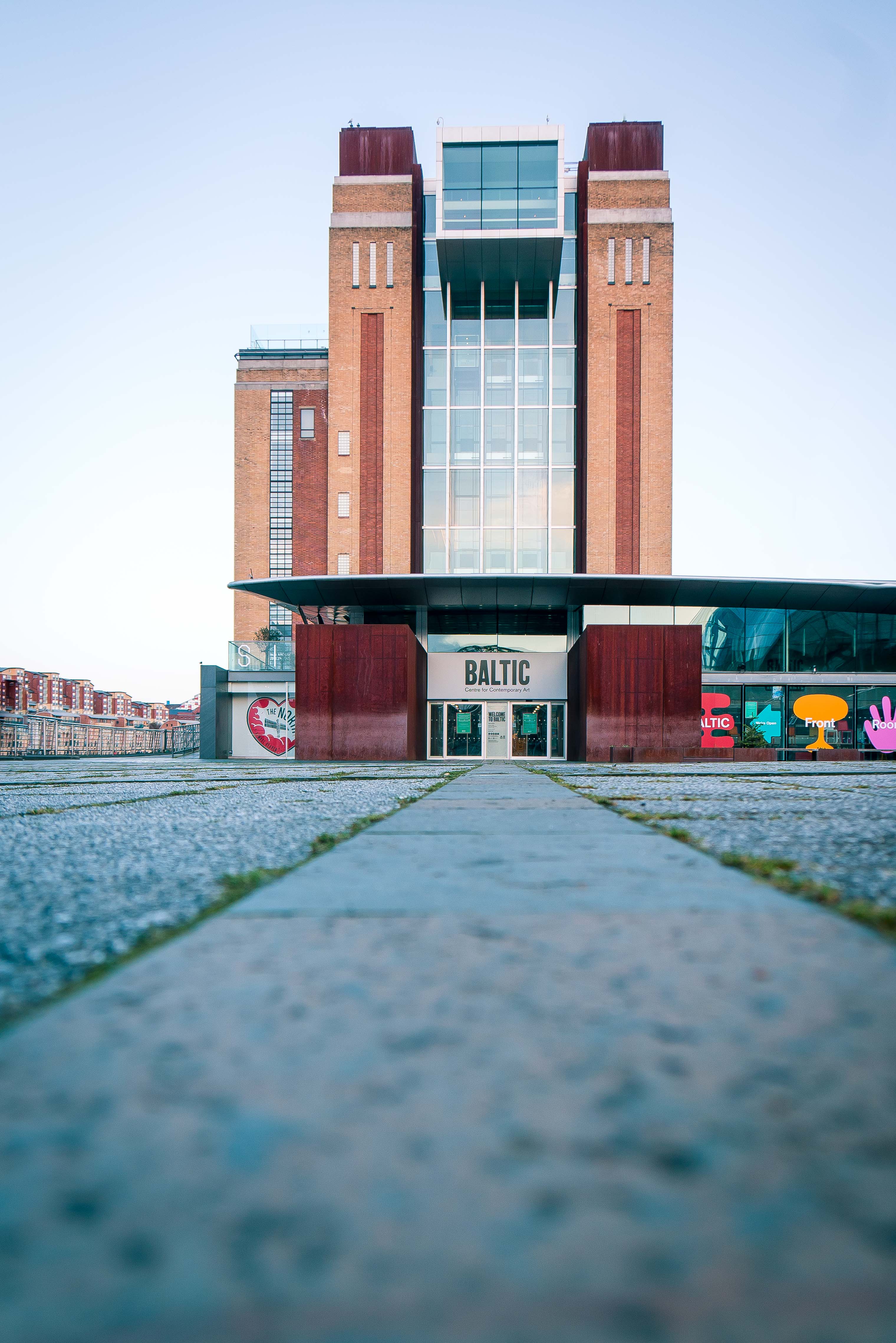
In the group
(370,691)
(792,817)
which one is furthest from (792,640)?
(792,817)

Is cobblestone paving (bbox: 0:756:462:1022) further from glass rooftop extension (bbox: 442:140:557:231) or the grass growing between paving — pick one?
glass rooftop extension (bbox: 442:140:557:231)

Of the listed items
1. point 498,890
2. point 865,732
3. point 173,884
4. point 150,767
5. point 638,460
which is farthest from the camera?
point 638,460

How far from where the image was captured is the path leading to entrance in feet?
1.67

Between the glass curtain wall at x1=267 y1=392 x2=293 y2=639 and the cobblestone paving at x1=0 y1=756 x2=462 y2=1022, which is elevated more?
the glass curtain wall at x1=267 y1=392 x2=293 y2=639

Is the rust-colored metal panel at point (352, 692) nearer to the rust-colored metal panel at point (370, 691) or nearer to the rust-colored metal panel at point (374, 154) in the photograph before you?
the rust-colored metal panel at point (370, 691)

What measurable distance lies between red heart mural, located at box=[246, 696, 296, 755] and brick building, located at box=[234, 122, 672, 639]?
572 centimetres

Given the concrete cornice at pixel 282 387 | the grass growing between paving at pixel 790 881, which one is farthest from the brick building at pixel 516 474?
the grass growing between paving at pixel 790 881

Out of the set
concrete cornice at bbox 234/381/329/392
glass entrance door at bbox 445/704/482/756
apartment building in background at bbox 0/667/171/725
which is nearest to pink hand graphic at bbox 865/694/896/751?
glass entrance door at bbox 445/704/482/756

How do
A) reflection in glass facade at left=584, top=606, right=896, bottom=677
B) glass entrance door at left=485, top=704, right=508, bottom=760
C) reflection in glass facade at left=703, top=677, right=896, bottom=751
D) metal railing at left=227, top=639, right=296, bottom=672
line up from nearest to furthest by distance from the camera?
reflection in glass facade at left=584, top=606, right=896, bottom=677 → reflection in glass facade at left=703, top=677, right=896, bottom=751 → glass entrance door at left=485, top=704, right=508, bottom=760 → metal railing at left=227, top=639, right=296, bottom=672

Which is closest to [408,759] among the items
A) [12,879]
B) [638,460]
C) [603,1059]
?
[638,460]

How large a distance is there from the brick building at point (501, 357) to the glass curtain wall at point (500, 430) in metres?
0.06

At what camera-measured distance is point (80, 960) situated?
1393mm

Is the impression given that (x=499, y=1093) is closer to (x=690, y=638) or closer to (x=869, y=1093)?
(x=869, y=1093)

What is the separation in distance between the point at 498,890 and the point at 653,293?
109 ft
